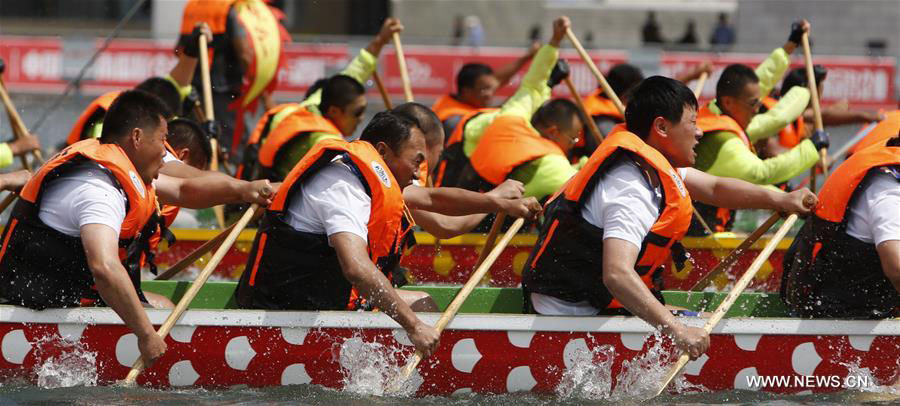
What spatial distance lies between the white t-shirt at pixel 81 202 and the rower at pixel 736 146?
12.1ft

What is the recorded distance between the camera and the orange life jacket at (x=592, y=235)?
5367 mm

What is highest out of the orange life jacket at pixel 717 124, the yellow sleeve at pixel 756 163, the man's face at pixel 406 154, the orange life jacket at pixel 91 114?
the man's face at pixel 406 154

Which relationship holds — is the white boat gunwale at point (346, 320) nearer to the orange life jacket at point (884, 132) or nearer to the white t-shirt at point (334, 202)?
the white t-shirt at point (334, 202)

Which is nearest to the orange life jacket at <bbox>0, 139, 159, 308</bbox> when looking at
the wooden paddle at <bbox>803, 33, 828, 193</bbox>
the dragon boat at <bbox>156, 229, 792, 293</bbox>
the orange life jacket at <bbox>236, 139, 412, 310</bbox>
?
the orange life jacket at <bbox>236, 139, 412, 310</bbox>

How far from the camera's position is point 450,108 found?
10055 mm

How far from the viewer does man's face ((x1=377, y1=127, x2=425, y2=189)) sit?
5.74 metres

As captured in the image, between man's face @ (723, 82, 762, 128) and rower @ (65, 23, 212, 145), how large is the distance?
3.37 meters

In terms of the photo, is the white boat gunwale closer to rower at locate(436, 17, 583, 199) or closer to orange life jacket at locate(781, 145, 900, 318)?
orange life jacket at locate(781, 145, 900, 318)

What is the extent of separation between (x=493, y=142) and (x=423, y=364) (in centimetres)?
279

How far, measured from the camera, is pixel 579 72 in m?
17.4

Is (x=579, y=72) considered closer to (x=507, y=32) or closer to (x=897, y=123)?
(x=507, y=32)

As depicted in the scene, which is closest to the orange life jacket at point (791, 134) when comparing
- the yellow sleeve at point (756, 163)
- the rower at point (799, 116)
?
the rower at point (799, 116)

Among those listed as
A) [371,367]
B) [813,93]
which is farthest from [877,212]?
[813,93]

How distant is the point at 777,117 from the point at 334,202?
4213 millimetres
